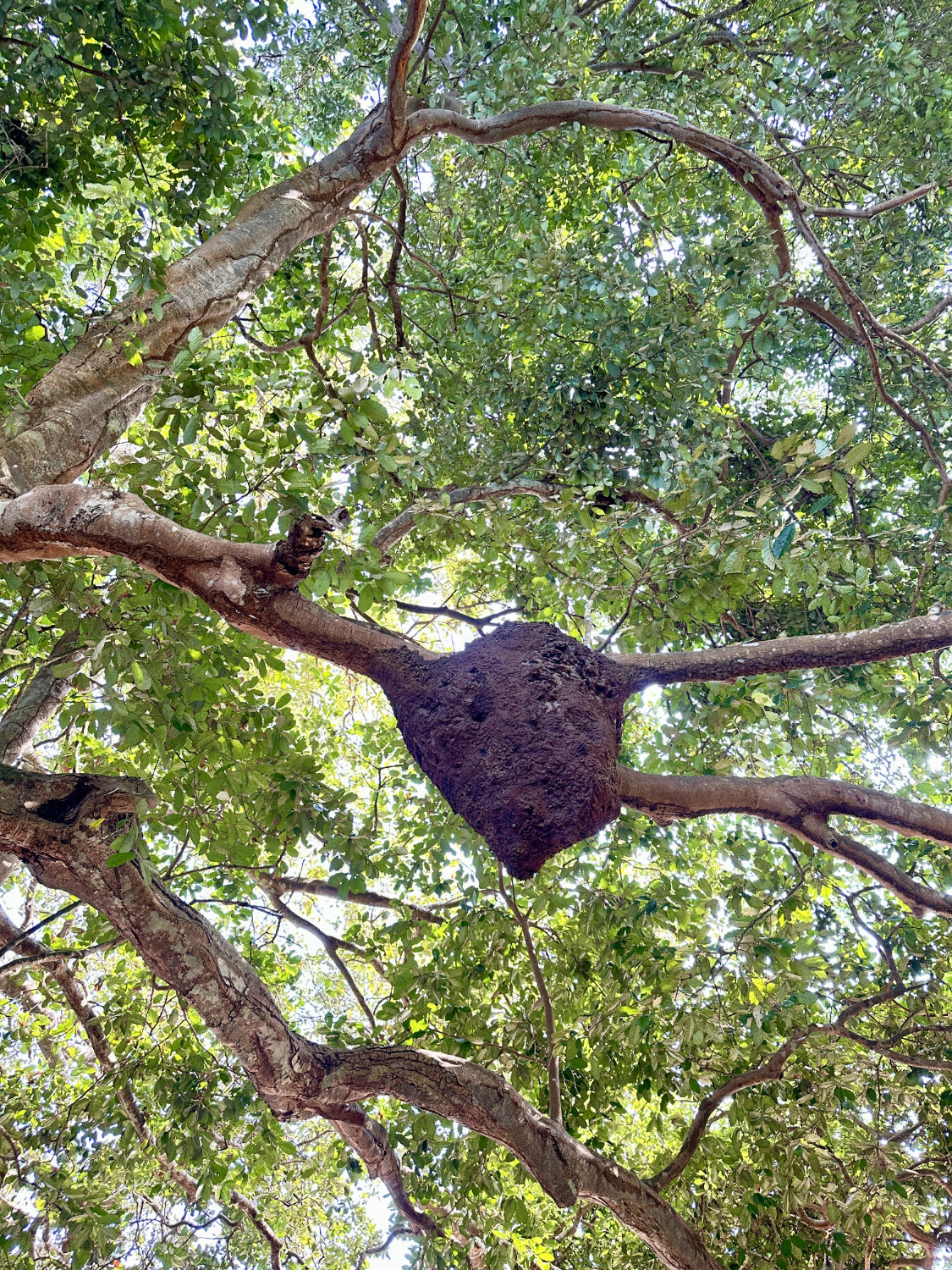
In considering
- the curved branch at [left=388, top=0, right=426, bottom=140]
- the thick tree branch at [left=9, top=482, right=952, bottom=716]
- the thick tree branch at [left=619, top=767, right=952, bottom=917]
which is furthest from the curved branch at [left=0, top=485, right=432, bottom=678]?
the curved branch at [left=388, top=0, right=426, bottom=140]

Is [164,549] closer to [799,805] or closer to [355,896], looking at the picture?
[799,805]

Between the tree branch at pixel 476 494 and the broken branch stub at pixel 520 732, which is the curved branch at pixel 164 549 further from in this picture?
the tree branch at pixel 476 494

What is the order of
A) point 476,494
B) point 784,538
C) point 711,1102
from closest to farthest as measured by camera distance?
point 784,538 < point 711,1102 < point 476,494

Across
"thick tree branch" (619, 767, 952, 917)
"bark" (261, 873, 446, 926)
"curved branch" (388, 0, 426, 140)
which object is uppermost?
"curved branch" (388, 0, 426, 140)

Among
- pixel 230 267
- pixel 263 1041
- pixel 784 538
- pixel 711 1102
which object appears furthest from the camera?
pixel 711 1102

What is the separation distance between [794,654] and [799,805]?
64 cm

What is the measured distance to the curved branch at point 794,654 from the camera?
10.2ft

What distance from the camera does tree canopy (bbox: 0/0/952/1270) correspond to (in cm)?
310

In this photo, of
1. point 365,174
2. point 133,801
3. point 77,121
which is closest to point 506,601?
point 365,174

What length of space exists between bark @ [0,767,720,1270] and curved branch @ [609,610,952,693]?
84.4 inches

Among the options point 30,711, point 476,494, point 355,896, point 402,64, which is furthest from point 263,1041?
point 402,64

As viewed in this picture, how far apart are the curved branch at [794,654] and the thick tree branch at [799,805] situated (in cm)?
43

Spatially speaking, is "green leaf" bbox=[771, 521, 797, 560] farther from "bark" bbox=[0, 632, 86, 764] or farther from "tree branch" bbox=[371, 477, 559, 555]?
"bark" bbox=[0, 632, 86, 764]

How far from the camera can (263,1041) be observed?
341 cm
